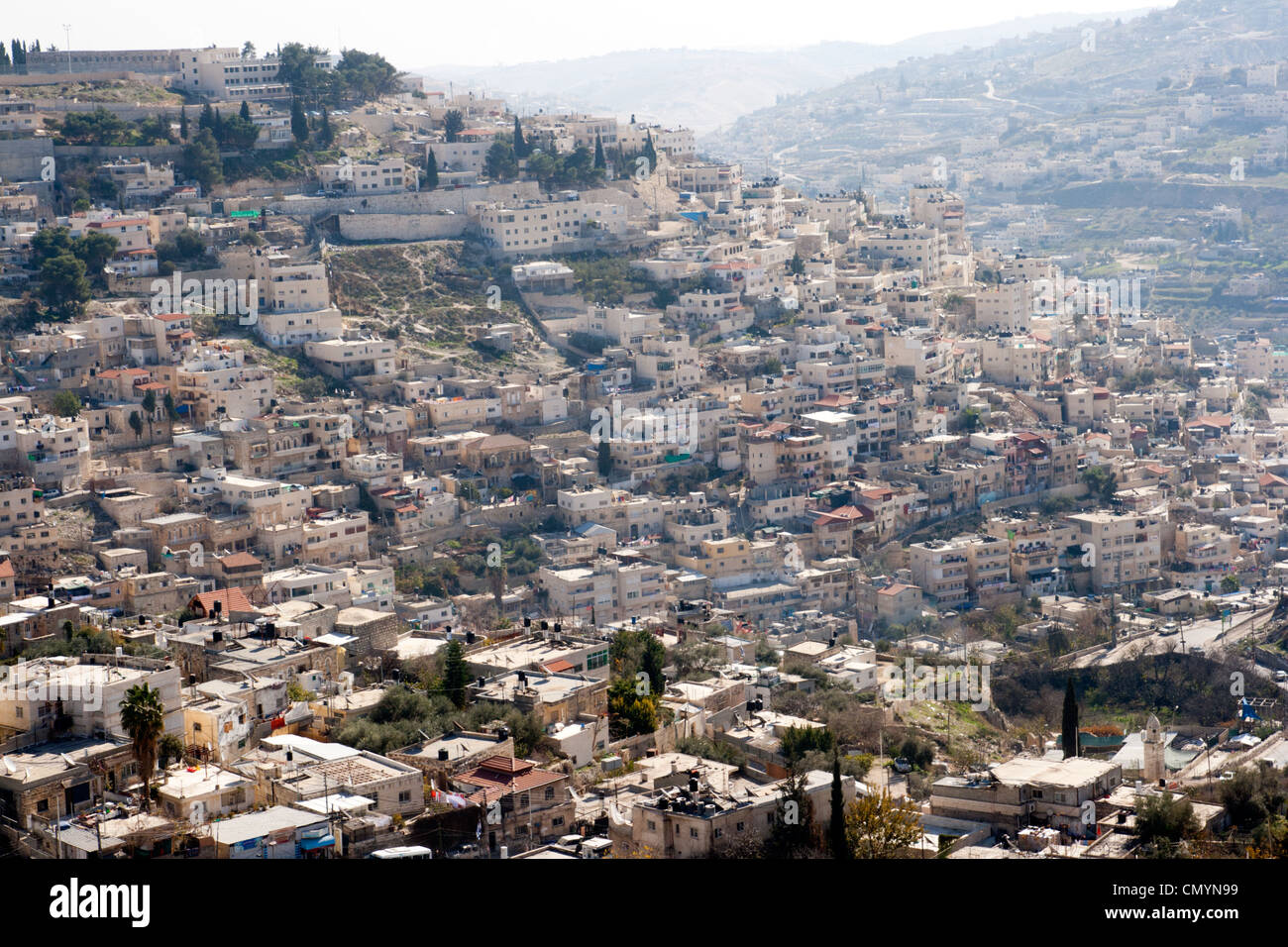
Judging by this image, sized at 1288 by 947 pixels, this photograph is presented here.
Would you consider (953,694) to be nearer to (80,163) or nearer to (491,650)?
(491,650)

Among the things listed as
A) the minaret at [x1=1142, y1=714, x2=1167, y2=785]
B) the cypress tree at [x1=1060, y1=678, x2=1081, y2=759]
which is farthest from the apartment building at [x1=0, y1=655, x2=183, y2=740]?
the minaret at [x1=1142, y1=714, x2=1167, y2=785]

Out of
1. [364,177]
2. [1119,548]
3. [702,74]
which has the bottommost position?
[1119,548]

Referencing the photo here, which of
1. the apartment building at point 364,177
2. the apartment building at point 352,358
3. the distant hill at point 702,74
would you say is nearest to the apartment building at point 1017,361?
the apartment building at point 364,177

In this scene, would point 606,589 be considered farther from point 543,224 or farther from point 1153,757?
point 543,224

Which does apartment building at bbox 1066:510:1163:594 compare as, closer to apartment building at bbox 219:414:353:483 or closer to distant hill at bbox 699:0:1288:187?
apartment building at bbox 219:414:353:483

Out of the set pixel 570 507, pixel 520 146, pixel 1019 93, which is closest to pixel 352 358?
pixel 570 507
